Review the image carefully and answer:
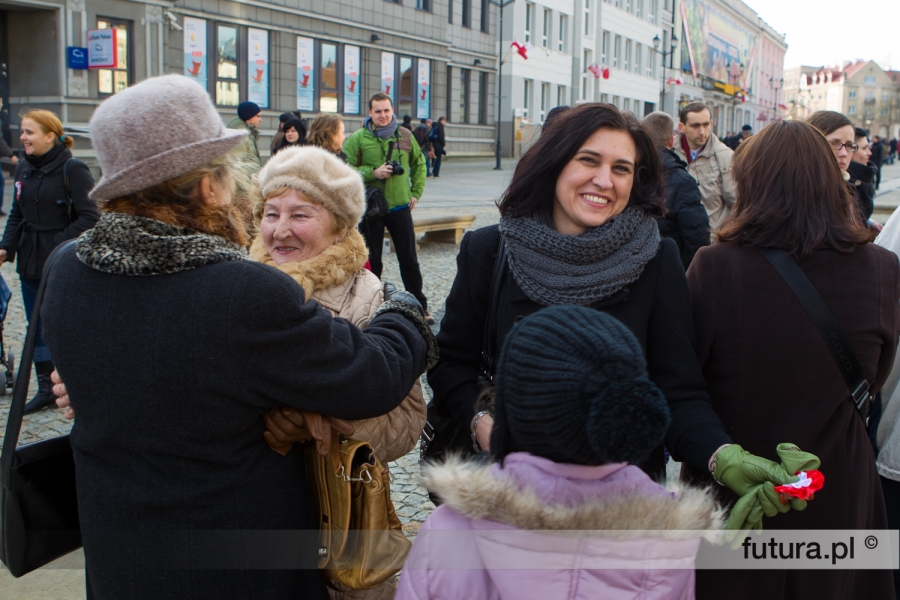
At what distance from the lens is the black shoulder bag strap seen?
86.7 inches

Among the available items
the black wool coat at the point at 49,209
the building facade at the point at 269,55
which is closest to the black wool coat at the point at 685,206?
the black wool coat at the point at 49,209

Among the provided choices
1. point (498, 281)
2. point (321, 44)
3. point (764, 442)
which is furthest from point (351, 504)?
point (321, 44)

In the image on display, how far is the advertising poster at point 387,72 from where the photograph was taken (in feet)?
94.3

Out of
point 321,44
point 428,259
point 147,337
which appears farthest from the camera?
point 321,44

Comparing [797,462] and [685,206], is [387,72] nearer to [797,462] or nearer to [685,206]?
[685,206]

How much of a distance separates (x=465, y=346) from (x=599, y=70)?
37.5 m

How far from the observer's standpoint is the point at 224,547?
1692 millimetres

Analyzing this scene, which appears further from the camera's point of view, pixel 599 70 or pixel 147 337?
pixel 599 70

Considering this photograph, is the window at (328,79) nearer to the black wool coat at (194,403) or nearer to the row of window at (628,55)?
the row of window at (628,55)

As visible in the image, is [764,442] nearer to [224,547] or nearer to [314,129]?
[224,547]

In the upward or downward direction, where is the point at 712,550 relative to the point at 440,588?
downward

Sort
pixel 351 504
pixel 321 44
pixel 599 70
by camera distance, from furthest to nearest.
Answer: pixel 599 70, pixel 321 44, pixel 351 504

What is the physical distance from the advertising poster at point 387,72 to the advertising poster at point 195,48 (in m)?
7.99

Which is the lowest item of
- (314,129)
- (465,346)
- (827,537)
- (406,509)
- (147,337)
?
(406,509)
